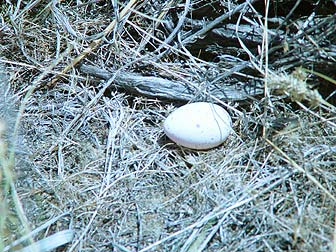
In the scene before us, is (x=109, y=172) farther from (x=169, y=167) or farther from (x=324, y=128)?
(x=324, y=128)

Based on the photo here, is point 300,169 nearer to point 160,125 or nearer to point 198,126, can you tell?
point 198,126

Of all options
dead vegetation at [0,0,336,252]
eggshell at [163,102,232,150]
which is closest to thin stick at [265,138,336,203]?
dead vegetation at [0,0,336,252]

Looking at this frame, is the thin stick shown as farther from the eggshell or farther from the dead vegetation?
the eggshell

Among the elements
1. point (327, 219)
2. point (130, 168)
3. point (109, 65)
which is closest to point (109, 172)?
point (130, 168)

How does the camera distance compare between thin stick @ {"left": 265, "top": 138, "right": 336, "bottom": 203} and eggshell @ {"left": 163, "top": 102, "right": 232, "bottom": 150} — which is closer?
thin stick @ {"left": 265, "top": 138, "right": 336, "bottom": 203}

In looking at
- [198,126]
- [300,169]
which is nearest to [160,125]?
[198,126]
